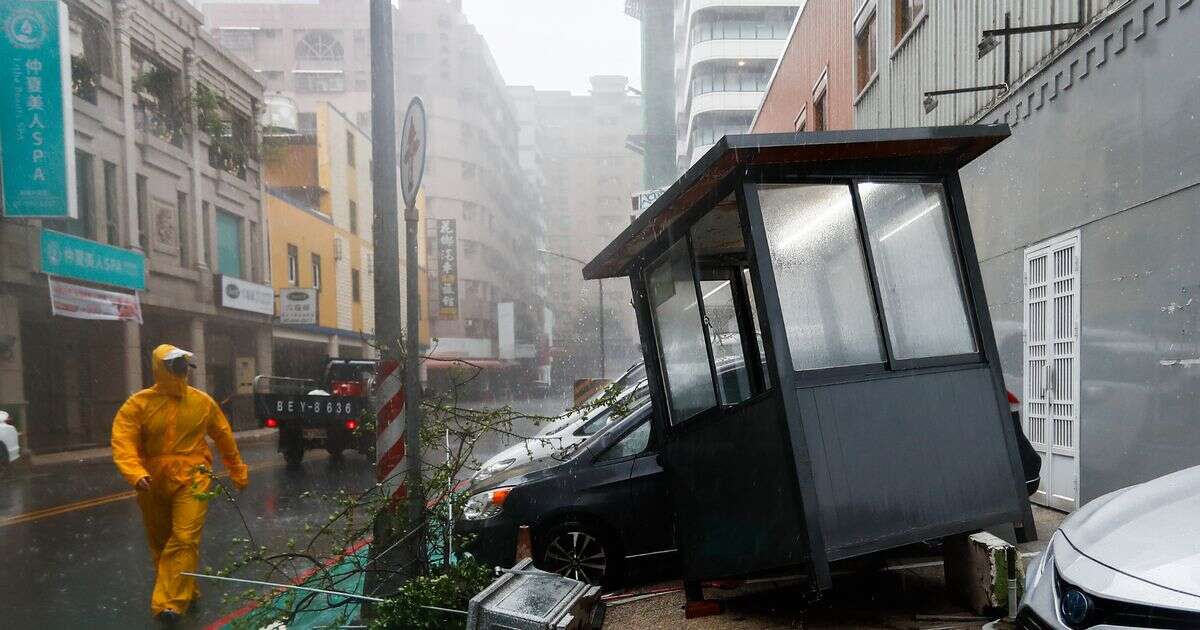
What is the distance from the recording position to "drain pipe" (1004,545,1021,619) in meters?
4.40

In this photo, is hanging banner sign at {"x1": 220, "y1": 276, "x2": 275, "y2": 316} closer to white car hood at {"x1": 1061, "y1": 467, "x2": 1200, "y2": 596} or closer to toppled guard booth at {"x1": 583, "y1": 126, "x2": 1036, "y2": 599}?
toppled guard booth at {"x1": 583, "y1": 126, "x2": 1036, "y2": 599}

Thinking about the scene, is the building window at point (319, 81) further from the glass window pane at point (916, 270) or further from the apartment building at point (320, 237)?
the glass window pane at point (916, 270)

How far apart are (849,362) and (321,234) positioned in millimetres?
35314

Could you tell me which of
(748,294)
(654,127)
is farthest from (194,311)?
(654,127)

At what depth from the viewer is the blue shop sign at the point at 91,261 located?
19891mm

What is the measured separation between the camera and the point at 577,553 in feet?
21.5

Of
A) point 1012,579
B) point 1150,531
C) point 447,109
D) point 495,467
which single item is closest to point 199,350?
point 495,467

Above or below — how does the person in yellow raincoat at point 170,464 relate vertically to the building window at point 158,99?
below

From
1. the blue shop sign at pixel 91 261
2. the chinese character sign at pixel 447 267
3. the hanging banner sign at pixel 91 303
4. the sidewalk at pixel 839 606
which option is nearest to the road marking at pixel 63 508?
the sidewalk at pixel 839 606

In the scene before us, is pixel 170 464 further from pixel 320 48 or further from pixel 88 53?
pixel 320 48

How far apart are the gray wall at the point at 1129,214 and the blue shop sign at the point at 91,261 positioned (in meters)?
20.3

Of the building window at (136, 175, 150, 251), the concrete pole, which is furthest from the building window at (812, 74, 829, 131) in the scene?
the concrete pole

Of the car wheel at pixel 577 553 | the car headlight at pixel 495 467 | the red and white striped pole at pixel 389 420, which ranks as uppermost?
the red and white striped pole at pixel 389 420

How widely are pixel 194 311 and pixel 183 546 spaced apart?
23.0 m
